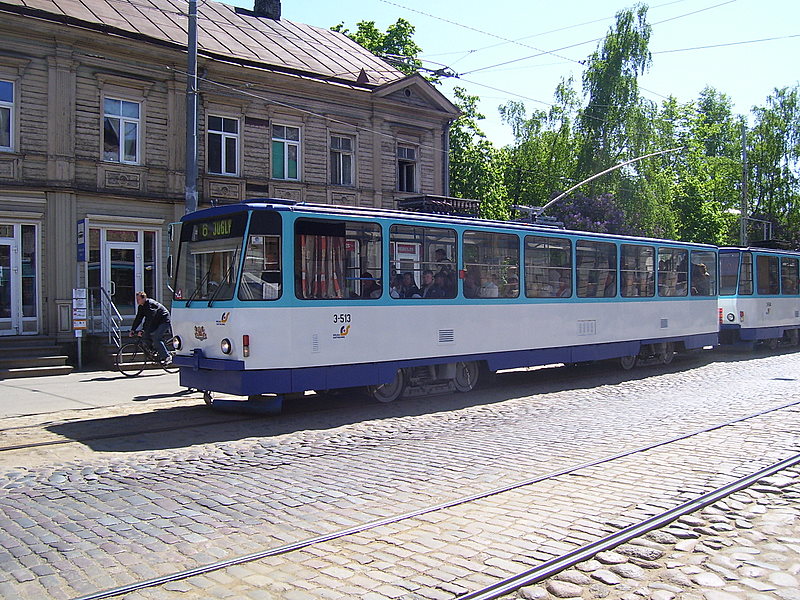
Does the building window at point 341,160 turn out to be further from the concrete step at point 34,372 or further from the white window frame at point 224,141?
the concrete step at point 34,372

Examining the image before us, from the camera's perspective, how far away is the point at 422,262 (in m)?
12.2

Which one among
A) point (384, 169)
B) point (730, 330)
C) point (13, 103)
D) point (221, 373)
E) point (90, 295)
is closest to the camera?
Answer: point (221, 373)

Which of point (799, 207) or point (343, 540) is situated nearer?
point (343, 540)

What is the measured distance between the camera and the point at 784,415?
1075cm

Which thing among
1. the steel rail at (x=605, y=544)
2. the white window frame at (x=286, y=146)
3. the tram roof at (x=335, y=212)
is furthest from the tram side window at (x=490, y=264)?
the white window frame at (x=286, y=146)

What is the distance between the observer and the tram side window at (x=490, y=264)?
42.3 ft

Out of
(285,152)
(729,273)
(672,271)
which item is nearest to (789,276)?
(729,273)

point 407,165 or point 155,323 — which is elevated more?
point 407,165

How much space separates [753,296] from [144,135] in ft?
58.7

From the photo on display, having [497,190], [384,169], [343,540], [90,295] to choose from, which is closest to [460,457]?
[343,540]

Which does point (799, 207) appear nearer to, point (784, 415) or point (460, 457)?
point (784, 415)

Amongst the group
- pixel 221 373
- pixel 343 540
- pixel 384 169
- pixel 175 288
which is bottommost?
pixel 343 540

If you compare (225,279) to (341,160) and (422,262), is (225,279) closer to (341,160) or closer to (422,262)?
(422,262)

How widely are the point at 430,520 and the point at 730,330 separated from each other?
1893 cm
